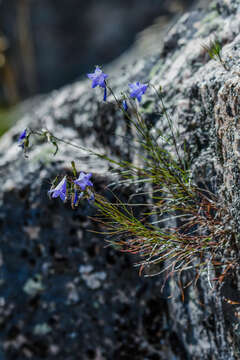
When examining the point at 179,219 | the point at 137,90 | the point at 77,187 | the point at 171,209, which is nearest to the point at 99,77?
the point at 137,90

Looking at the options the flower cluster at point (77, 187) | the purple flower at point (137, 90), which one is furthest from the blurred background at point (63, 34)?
the flower cluster at point (77, 187)

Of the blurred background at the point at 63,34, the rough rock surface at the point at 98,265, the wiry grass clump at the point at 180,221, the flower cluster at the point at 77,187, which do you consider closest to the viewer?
the flower cluster at the point at 77,187

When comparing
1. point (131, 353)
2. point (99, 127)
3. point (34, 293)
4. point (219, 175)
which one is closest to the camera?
point (219, 175)

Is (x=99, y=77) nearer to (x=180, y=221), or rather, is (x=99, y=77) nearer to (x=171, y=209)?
(x=171, y=209)

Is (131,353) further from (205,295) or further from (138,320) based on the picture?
(205,295)

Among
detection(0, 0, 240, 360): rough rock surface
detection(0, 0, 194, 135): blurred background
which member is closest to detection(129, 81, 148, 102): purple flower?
detection(0, 0, 240, 360): rough rock surface

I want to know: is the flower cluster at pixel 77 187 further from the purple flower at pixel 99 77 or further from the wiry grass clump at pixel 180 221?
the purple flower at pixel 99 77

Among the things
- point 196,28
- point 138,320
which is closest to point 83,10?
point 196,28

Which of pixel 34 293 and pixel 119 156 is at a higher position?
pixel 119 156
